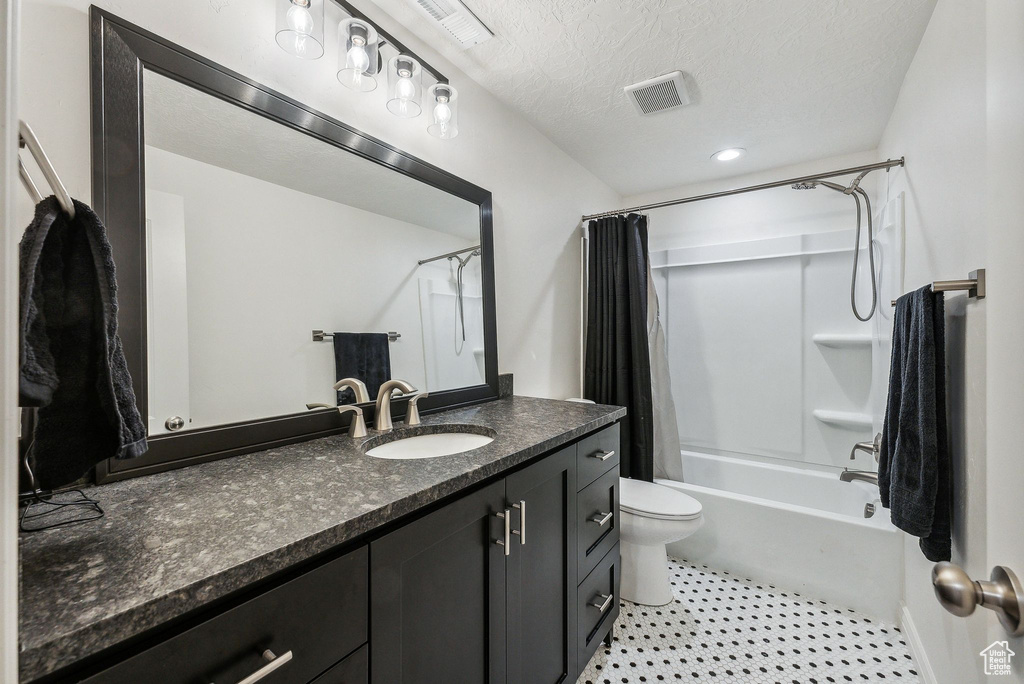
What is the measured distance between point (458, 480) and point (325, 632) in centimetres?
33

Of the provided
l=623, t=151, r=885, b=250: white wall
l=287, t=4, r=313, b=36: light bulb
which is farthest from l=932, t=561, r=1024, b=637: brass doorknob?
l=623, t=151, r=885, b=250: white wall

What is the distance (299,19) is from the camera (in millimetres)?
1098

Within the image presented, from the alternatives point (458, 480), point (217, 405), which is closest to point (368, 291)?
point (217, 405)

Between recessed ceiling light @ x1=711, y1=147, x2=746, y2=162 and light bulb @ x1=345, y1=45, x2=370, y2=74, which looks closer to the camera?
light bulb @ x1=345, y1=45, x2=370, y2=74

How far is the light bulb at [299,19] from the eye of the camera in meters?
1.09

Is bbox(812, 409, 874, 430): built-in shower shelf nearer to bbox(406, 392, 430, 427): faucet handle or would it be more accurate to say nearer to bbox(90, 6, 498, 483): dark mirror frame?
bbox(406, 392, 430, 427): faucet handle

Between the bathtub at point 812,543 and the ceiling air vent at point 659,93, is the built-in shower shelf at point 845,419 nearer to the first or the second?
the bathtub at point 812,543

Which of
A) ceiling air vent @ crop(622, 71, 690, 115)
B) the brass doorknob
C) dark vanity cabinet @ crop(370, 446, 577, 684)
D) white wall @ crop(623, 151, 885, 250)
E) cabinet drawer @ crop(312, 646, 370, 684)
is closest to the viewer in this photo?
the brass doorknob

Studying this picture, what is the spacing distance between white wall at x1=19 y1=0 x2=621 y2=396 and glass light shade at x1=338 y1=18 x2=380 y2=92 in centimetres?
5

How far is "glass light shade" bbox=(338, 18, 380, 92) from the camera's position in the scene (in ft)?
4.03

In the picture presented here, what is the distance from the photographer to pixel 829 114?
2082 mm

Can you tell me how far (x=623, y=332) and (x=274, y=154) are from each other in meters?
1.90

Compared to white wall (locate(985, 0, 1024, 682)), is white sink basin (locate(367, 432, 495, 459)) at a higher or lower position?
lower

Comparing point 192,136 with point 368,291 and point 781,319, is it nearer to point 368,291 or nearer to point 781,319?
point 368,291
